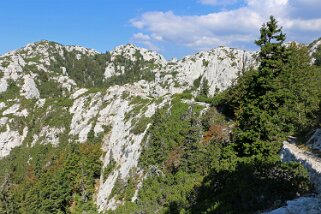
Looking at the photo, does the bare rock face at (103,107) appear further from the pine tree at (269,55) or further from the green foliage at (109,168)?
the pine tree at (269,55)

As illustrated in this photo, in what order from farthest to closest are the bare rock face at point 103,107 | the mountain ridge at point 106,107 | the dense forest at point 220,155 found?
the bare rock face at point 103,107, the mountain ridge at point 106,107, the dense forest at point 220,155

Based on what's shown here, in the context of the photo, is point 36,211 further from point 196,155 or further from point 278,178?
point 278,178

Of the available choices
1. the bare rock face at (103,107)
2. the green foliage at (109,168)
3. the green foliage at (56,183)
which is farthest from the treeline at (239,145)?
the green foliage at (56,183)

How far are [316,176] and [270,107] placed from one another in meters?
13.1

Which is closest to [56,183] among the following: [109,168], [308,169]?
[109,168]

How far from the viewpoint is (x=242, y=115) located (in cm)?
3328

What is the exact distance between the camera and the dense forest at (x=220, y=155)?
19.5 meters

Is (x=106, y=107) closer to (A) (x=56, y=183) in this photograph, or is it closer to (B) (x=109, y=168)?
(B) (x=109, y=168)

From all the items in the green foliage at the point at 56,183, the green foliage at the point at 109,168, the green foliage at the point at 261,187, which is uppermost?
the green foliage at the point at 261,187

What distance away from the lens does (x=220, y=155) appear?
35.2 meters

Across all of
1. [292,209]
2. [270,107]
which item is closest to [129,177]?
[270,107]

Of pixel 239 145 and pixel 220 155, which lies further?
pixel 220 155

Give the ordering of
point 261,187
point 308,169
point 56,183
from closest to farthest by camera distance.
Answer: point 261,187
point 308,169
point 56,183

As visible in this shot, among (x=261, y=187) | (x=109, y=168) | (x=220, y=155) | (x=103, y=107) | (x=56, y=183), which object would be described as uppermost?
(x=103, y=107)
